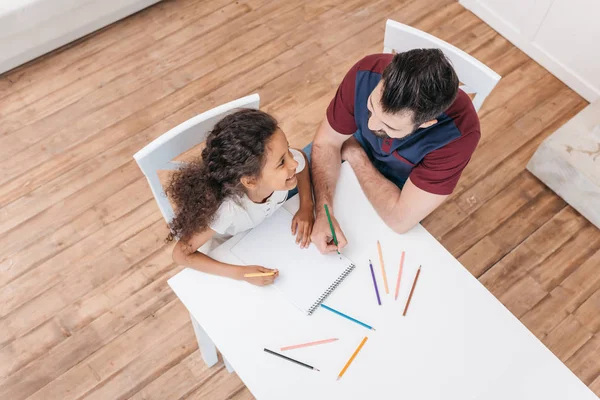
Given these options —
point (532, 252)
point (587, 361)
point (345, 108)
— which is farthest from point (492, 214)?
point (345, 108)

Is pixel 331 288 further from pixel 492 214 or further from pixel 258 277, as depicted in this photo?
pixel 492 214

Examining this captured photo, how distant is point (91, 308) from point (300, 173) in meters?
1.11

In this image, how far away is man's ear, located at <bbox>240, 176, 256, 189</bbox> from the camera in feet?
4.53

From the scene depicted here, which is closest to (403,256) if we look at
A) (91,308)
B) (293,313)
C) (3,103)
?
(293,313)

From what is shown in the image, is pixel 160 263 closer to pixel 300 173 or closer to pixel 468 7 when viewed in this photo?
pixel 300 173

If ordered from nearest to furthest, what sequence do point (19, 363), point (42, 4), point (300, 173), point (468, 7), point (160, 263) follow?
point (300, 173)
point (19, 363)
point (160, 263)
point (42, 4)
point (468, 7)

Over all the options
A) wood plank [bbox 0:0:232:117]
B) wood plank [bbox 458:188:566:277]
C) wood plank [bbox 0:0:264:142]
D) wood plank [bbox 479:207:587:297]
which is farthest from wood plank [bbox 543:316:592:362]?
wood plank [bbox 0:0:232:117]

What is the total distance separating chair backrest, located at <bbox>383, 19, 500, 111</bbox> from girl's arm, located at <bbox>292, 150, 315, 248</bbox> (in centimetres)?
49

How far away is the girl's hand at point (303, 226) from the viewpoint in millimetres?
1475

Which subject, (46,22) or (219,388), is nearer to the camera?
(219,388)

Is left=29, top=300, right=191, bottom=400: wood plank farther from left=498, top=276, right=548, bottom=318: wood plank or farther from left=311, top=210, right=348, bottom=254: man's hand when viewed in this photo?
left=498, top=276, right=548, bottom=318: wood plank

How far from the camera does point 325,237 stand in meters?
1.46

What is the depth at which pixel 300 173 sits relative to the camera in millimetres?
1622

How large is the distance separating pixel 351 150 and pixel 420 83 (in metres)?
0.42
